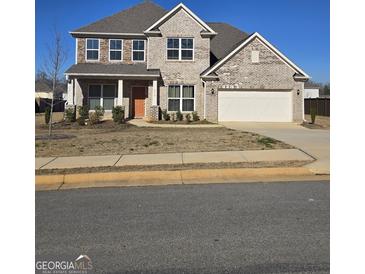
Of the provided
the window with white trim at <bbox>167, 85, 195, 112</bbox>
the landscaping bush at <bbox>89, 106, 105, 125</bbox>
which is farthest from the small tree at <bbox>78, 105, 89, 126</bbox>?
the window with white trim at <bbox>167, 85, 195, 112</bbox>

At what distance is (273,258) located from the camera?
4.03m

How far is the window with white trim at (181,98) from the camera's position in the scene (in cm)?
2436

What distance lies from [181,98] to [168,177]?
1632 cm

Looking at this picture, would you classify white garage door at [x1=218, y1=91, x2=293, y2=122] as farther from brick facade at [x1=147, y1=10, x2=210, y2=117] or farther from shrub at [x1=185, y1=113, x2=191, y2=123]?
shrub at [x1=185, y1=113, x2=191, y2=123]

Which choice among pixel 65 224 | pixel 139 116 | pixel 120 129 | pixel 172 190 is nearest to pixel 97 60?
pixel 139 116

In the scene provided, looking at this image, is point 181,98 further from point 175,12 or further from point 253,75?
point 175,12

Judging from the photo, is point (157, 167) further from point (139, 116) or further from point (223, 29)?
point (223, 29)

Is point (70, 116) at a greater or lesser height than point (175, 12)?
lesser

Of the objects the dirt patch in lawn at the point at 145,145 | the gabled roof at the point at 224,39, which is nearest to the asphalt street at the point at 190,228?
the dirt patch in lawn at the point at 145,145

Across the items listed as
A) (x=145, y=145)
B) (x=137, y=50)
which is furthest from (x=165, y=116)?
(x=145, y=145)

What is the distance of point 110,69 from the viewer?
24109 mm

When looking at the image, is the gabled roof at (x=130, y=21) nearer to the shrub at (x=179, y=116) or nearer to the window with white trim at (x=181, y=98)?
the window with white trim at (x=181, y=98)

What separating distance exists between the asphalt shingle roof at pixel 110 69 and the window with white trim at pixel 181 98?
5.62 feet

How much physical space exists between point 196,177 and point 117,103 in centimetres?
1689
